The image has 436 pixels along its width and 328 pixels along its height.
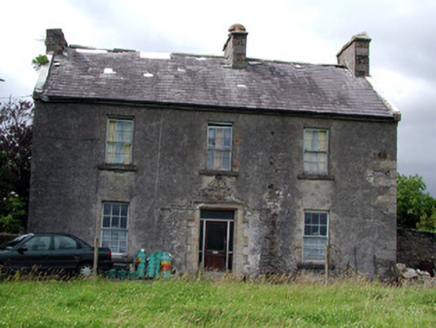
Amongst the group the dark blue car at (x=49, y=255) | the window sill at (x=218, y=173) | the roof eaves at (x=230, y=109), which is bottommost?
the dark blue car at (x=49, y=255)

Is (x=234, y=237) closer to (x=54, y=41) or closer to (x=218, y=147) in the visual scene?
(x=218, y=147)

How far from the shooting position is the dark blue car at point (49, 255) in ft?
49.4

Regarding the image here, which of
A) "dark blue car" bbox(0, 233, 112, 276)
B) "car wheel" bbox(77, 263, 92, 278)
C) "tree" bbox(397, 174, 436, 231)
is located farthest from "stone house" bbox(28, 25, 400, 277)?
"tree" bbox(397, 174, 436, 231)

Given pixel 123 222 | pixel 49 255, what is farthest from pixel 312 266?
pixel 49 255

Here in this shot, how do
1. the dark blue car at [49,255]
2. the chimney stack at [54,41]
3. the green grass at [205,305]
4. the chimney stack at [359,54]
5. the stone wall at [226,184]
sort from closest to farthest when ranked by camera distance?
the green grass at [205,305]
the dark blue car at [49,255]
the stone wall at [226,184]
the chimney stack at [54,41]
the chimney stack at [359,54]

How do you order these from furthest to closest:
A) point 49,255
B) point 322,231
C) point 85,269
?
1. point 322,231
2. point 85,269
3. point 49,255

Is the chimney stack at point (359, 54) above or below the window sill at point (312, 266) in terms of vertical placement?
above

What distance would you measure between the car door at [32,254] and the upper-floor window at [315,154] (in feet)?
30.0

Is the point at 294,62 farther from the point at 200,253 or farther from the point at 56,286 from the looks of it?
the point at 56,286

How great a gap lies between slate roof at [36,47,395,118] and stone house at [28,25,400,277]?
0.27ft

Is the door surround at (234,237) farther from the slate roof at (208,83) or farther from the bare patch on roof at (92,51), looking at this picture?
the bare patch on roof at (92,51)

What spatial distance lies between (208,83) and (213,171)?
144 inches

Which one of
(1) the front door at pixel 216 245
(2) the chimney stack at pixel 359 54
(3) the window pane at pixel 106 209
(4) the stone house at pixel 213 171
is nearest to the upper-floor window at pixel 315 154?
(4) the stone house at pixel 213 171

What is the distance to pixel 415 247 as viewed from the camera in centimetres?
2448
